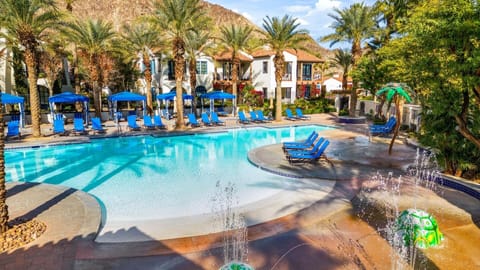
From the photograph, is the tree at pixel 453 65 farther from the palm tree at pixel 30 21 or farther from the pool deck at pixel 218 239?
the palm tree at pixel 30 21

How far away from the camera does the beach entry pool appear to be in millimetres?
8625

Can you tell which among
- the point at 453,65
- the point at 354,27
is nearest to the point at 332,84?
the point at 354,27

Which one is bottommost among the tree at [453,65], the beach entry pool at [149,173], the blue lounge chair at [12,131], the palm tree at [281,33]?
the beach entry pool at [149,173]

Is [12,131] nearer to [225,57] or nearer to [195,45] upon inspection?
[195,45]

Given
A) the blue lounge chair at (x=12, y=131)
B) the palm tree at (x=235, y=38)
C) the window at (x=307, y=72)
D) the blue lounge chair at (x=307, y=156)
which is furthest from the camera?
the window at (x=307, y=72)

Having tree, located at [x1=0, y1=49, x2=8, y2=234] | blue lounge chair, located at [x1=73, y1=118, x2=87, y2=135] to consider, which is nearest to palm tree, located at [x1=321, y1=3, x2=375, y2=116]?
blue lounge chair, located at [x1=73, y1=118, x2=87, y2=135]

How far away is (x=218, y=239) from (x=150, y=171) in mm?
7211

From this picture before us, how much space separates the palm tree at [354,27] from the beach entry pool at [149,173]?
10.8m

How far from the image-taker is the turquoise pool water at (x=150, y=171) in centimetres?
930

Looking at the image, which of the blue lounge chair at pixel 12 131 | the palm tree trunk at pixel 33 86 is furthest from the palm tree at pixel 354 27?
the blue lounge chair at pixel 12 131

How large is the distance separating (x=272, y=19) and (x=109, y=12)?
93.2m

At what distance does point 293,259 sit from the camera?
5633 millimetres

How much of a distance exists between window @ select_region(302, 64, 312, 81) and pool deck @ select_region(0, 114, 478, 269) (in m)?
34.4

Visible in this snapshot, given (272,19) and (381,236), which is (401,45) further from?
(381,236)
